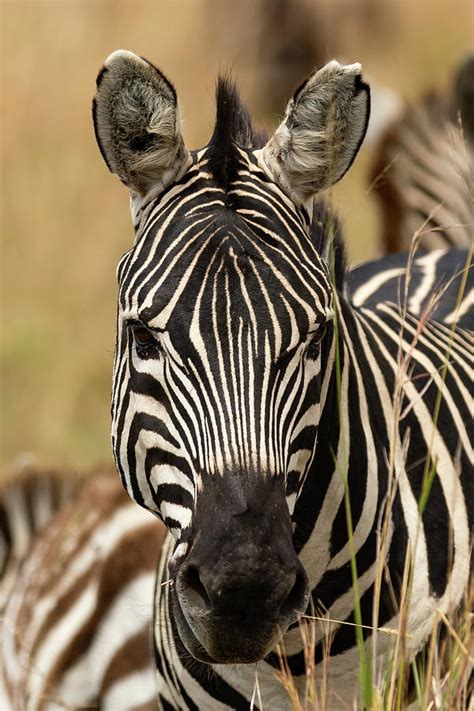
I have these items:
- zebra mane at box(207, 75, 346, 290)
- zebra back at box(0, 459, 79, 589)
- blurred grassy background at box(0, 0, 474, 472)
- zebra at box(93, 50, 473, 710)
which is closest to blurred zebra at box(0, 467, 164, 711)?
zebra back at box(0, 459, 79, 589)

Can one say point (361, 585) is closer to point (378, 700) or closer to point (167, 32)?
point (378, 700)

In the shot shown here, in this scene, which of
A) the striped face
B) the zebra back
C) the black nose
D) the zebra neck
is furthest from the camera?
the zebra back

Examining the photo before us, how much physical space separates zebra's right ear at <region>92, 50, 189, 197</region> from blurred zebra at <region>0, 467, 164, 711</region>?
2494 millimetres

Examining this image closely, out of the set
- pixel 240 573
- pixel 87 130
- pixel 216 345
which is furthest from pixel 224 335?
pixel 87 130

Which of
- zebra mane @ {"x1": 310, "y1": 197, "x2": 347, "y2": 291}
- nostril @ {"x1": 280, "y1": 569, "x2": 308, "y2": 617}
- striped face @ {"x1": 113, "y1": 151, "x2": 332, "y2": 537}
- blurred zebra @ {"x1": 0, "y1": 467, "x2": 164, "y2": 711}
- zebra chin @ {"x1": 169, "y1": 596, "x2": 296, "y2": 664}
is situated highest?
zebra mane @ {"x1": 310, "y1": 197, "x2": 347, "y2": 291}

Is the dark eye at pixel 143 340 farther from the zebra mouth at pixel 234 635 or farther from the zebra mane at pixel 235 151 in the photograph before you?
the zebra mouth at pixel 234 635

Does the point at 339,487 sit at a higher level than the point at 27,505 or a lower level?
higher

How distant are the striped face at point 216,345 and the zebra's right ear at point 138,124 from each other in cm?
13

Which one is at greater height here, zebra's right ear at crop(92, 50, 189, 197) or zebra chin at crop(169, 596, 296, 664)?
zebra's right ear at crop(92, 50, 189, 197)

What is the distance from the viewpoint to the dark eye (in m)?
2.80

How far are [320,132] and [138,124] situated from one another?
0.49m

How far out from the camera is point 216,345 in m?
2.68

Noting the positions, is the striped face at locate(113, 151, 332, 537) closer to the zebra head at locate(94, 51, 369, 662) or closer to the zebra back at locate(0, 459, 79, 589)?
the zebra head at locate(94, 51, 369, 662)

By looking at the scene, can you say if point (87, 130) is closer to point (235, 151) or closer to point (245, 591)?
point (235, 151)
